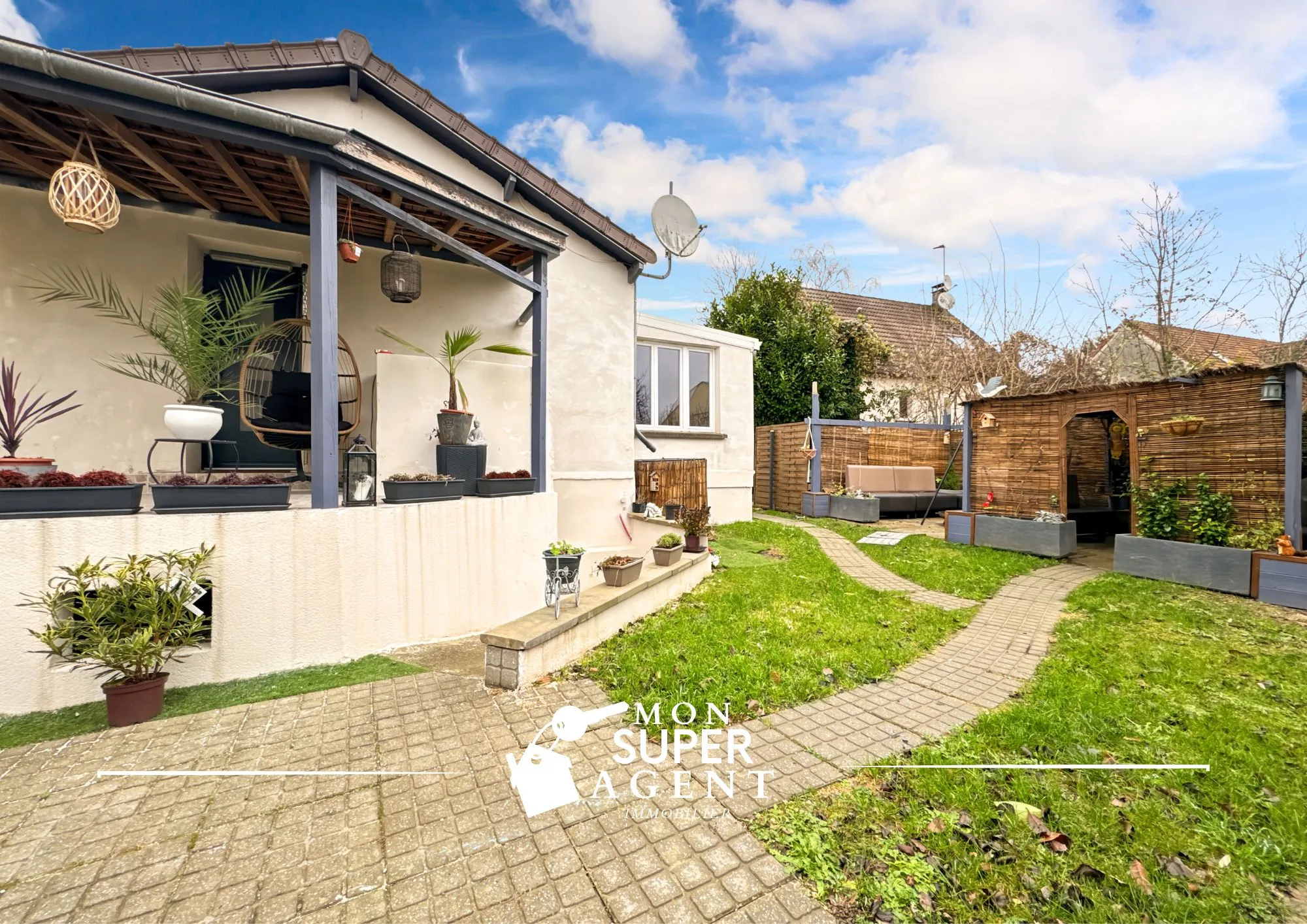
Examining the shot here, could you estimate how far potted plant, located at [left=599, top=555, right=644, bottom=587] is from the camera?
17.0 feet

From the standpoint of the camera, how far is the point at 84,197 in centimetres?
366

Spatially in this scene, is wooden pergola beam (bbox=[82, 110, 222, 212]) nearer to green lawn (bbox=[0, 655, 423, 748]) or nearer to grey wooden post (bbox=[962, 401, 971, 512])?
green lawn (bbox=[0, 655, 423, 748])

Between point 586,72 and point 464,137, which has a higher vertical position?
point 586,72

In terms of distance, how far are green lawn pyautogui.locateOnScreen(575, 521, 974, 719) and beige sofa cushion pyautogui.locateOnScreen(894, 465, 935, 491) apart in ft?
24.3

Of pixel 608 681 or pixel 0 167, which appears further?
pixel 0 167

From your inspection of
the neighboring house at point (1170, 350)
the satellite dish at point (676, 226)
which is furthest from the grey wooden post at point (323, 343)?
the neighboring house at point (1170, 350)

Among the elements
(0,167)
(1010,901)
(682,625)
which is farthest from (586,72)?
(1010,901)

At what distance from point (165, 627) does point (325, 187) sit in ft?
10.8

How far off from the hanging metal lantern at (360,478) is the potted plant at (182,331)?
2.96ft

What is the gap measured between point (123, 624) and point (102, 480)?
3.32ft

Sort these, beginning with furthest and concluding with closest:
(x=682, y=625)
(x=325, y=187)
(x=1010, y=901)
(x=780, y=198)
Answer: (x=780, y=198) < (x=682, y=625) < (x=325, y=187) < (x=1010, y=901)

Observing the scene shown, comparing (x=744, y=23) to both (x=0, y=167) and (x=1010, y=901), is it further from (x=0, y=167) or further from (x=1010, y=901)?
(x=1010, y=901)

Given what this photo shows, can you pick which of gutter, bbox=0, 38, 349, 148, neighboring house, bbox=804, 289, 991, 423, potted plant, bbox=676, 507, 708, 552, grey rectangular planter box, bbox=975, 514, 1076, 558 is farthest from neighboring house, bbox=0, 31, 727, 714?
neighboring house, bbox=804, 289, 991, 423

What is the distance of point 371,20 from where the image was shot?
6773mm
